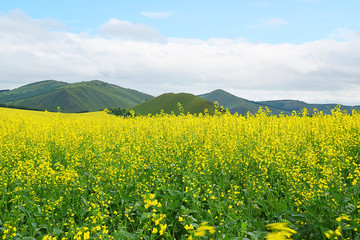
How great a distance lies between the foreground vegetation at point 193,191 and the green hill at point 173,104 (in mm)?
71821

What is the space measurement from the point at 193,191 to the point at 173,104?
8384 cm

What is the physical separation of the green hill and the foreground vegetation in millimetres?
71821

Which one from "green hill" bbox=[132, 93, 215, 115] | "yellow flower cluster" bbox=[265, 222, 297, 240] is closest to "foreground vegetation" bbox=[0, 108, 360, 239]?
"yellow flower cluster" bbox=[265, 222, 297, 240]

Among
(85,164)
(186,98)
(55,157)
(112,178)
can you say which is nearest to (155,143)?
(85,164)

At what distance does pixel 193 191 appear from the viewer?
5047 millimetres

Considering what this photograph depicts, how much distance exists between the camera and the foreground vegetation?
4.38m

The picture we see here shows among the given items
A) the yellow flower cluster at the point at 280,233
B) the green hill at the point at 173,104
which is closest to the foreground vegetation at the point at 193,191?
the yellow flower cluster at the point at 280,233

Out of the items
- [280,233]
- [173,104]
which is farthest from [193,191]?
[173,104]

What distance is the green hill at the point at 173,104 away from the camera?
3271 inches

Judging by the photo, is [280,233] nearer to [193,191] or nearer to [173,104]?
[193,191]

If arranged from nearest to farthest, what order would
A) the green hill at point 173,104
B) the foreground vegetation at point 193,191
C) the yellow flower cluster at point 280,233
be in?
the yellow flower cluster at point 280,233 → the foreground vegetation at point 193,191 → the green hill at point 173,104

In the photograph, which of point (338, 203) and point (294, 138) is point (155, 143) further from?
point (338, 203)

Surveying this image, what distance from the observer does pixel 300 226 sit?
14.9 feet

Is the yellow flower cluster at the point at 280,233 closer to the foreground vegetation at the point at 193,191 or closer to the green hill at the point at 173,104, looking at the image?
the foreground vegetation at the point at 193,191
